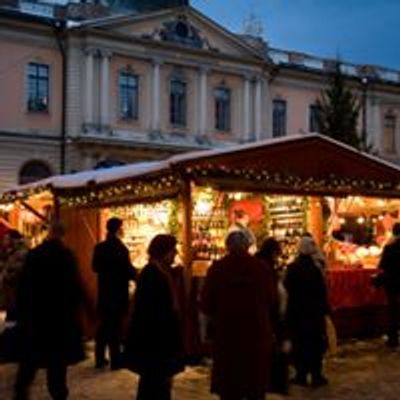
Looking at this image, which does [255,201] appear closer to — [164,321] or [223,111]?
[164,321]

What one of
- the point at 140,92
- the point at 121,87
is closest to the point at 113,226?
the point at 121,87

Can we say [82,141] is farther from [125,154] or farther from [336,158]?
[336,158]

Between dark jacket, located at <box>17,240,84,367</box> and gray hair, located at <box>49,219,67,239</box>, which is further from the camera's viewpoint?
gray hair, located at <box>49,219,67,239</box>

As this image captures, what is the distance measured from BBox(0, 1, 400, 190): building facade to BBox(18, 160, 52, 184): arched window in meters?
0.04

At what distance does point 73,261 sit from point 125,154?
27351 millimetres

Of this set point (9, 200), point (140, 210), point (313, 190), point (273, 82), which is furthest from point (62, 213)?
point (273, 82)

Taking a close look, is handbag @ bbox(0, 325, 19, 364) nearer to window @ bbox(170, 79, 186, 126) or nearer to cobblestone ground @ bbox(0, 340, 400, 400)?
cobblestone ground @ bbox(0, 340, 400, 400)

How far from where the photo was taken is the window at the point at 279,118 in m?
40.7

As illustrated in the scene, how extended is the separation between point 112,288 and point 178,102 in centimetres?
2650

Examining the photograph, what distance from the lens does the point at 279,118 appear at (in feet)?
134

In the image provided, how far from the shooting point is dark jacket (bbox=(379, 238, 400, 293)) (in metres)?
12.6

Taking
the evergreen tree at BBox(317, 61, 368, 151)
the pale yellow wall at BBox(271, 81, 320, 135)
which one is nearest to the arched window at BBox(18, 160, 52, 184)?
the evergreen tree at BBox(317, 61, 368, 151)

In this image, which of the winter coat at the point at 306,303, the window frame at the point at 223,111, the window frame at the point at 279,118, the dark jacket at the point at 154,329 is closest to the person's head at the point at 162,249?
the dark jacket at the point at 154,329

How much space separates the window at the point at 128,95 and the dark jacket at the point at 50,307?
27.8 meters
